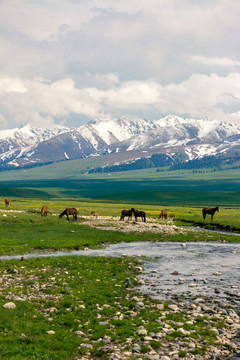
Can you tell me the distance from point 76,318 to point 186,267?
15.8 meters

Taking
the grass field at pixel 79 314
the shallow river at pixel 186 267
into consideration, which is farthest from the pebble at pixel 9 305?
the shallow river at pixel 186 267

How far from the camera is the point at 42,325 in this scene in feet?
54.1

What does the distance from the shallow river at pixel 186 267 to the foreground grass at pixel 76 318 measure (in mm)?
2382

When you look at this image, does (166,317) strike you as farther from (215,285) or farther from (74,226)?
(74,226)

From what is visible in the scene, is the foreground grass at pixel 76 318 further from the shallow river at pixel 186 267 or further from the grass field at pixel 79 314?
the shallow river at pixel 186 267

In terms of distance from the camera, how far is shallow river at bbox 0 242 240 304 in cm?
2323

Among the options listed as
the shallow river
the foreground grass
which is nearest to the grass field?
the foreground grass

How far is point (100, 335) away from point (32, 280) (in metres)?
10.8

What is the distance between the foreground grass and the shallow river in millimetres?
2382

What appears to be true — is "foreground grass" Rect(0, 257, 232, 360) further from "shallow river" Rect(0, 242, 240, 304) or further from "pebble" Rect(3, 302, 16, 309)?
"shallow river" Rect(0, 242, 240, 304)

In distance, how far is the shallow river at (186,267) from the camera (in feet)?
76.2

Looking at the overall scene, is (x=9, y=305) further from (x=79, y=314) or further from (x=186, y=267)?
(x=186, y=267)

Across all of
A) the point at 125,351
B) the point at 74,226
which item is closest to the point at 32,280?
the point at 125,351

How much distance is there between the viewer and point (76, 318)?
17.8 m
